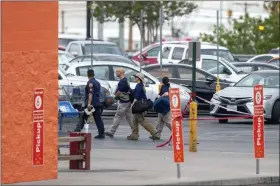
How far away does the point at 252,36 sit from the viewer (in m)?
56.5

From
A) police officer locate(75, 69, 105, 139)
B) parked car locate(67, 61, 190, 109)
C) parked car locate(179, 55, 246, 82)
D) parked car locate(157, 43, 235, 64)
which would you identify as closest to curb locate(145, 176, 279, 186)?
police officer locate(75, 69, 105, 139)

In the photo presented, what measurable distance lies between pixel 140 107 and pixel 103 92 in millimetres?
4895

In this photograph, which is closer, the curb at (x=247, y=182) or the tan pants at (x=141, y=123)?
the curb at (x=247, y=182)

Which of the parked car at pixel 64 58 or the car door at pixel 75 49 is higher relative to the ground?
the car door at pixel 75 49

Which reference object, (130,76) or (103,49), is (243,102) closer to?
(130,76)

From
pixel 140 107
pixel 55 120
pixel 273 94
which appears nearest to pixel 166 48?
pixel 273 94

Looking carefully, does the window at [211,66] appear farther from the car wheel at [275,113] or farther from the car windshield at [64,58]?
the car wheel at [275,113]

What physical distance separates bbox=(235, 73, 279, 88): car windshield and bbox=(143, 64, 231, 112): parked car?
2031mm

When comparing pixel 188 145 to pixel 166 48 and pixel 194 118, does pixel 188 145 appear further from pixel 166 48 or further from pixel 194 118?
pixel 166 48

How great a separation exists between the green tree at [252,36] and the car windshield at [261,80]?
2481 cm

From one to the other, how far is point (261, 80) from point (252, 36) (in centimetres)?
2699

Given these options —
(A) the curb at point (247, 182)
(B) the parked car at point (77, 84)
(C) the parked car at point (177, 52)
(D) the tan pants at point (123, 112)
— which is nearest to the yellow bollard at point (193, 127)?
(D) the tan pants at point (123, 112)

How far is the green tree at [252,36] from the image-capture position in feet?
182

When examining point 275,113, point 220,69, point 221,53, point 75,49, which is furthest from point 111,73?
point 221,53
